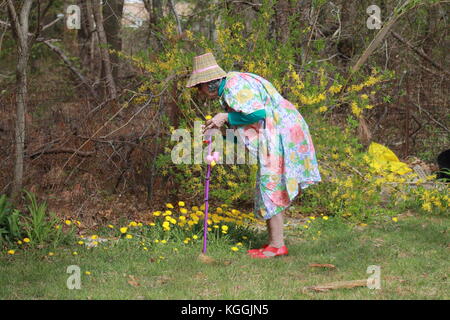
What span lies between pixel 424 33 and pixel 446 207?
411 cm

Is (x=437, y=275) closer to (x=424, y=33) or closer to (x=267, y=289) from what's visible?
(x=267, y=289)

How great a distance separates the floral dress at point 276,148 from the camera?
490 cm

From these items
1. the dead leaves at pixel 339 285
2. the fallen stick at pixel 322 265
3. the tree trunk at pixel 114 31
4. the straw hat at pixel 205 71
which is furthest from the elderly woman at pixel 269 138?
the tree trunk at pixel 114 31

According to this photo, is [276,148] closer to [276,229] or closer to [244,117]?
[244,117]

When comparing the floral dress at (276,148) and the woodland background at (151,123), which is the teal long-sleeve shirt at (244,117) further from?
the woodland background at (151,123)

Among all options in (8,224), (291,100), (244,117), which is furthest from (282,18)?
(8,224)

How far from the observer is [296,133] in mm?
4977

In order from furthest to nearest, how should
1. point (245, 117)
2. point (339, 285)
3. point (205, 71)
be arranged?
point (205, 71)
point (245, 117)
point (339, 285)

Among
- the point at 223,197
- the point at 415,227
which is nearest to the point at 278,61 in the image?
the point at 223,197

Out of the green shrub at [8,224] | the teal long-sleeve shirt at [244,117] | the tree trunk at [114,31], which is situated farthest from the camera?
the tree trunk at [114,31]

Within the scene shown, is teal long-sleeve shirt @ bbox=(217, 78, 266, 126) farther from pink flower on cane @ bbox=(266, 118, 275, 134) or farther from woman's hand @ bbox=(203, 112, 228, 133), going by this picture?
pink flower on cane @ bbox=(266, 118, 275, 134)

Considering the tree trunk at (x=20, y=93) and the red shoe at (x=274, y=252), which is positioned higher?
the tree trunk at (x=20, y=93)

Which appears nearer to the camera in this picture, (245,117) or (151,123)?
(245,117)

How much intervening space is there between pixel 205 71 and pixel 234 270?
1.51 meters
